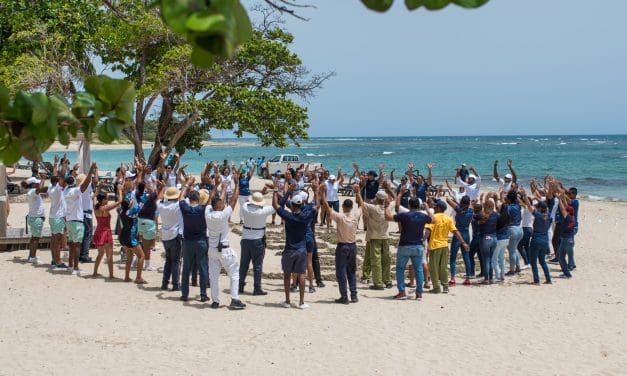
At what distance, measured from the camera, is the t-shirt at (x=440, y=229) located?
1115 cm

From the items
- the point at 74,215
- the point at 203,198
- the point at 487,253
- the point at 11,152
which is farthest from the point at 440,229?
the point at 11,152

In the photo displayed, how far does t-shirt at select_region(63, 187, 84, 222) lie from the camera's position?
1145 centimetres

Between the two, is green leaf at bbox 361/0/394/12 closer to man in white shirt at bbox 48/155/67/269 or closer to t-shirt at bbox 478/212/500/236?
t-shirt at bbox 478/212/500/236

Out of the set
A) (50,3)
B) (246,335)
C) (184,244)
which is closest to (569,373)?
(246,335)

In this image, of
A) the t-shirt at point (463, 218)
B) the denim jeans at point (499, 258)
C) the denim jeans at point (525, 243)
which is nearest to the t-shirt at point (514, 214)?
the denim jeans at point (499, 258)

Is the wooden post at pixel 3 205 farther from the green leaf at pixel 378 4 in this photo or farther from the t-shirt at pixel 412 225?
the green leaf at pixel 378 4

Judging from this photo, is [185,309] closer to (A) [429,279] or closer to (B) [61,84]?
(A) [429,279]

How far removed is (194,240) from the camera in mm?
10094

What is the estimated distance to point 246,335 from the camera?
28.4 ft

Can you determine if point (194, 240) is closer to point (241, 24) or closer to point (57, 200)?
point (57, 200)

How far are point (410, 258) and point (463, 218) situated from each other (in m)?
1.81

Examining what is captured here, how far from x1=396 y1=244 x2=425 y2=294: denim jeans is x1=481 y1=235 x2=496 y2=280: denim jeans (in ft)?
6.37

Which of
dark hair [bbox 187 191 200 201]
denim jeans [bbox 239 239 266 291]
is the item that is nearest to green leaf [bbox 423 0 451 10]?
dark hair [bbox 187 191 200 201]

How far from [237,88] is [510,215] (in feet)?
54.7
